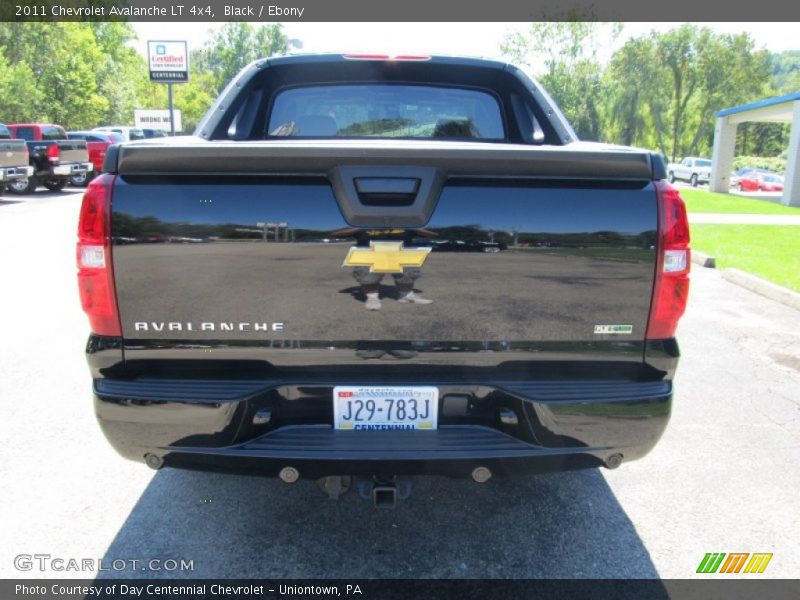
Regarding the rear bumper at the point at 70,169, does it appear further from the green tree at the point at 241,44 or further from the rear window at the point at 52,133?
the green tree at the point at 241,44

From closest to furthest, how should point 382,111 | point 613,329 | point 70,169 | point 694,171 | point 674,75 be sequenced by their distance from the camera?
point 613,329
point 382,111
point 70,169
point 694,171
point 674,75

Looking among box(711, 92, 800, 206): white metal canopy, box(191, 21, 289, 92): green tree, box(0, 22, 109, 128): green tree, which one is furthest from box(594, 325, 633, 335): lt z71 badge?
box(191, 21, 289, 92): green tree

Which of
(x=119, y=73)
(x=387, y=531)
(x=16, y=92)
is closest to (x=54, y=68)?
(x=16, y=92)

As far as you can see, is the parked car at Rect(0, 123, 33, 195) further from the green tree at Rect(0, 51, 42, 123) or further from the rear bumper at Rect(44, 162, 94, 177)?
the green tree at Rect(0, 51, 42, 123)

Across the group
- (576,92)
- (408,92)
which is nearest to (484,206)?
(408,92)

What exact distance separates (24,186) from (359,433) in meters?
22.1

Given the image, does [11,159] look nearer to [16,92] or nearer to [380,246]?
[380,246]

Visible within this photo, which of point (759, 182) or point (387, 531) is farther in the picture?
point (759, 182)

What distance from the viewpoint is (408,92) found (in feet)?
13.3

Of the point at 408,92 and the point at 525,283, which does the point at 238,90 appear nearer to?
the point at 408,92

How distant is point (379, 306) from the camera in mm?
2221

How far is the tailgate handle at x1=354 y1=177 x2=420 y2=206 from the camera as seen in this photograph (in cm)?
219

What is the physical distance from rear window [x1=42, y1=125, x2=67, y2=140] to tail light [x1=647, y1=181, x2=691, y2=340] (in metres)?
24.0

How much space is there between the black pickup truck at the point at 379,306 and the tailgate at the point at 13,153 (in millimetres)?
18126
